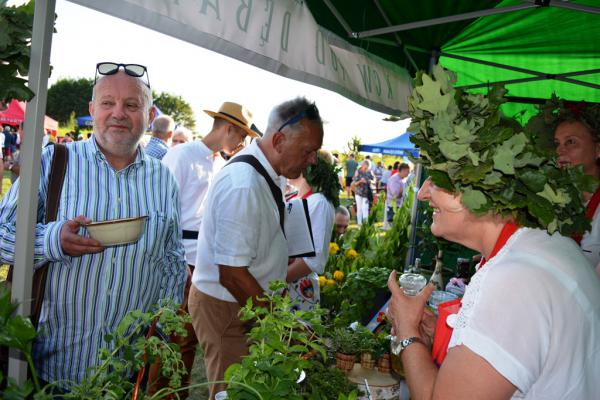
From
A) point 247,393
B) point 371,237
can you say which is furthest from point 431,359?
point 371,237

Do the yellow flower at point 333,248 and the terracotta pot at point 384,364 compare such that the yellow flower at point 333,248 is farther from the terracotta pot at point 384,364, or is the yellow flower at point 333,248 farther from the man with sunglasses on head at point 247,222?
the terracotta pot at point 384,364

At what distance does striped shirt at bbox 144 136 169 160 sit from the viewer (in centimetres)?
581

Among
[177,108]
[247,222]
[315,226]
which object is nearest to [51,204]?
[247,222]

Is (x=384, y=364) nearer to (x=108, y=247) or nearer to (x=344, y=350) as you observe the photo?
(x=344, y=350)

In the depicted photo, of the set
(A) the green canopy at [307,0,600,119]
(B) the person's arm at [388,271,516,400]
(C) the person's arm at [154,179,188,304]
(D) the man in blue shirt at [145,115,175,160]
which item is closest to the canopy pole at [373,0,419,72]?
(A) the green canopy at [307,0,600,119]

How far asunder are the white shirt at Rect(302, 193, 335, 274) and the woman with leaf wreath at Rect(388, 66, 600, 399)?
1.75 meters

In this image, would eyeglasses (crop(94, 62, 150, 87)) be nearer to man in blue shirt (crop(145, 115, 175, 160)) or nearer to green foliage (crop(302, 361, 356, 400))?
green foliage (crop(302, 361, 356, 400))

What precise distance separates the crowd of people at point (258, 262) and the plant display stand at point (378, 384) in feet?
1.59

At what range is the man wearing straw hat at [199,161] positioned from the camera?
163 inches

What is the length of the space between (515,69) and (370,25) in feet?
6.30

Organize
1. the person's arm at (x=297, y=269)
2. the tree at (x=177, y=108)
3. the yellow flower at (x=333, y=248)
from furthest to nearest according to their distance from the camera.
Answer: the tree at (x=177, y=108)
the yellow flower at (x=333, y=248)
the person's arm at (x=297, y=269)

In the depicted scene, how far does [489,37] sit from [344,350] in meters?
3.54

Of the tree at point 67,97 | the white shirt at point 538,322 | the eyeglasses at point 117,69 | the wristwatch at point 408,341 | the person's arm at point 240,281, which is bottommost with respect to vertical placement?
the person's arm at point 240,281

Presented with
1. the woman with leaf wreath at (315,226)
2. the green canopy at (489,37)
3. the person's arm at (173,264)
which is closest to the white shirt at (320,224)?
the woman with leaf wreath at (315,226)
